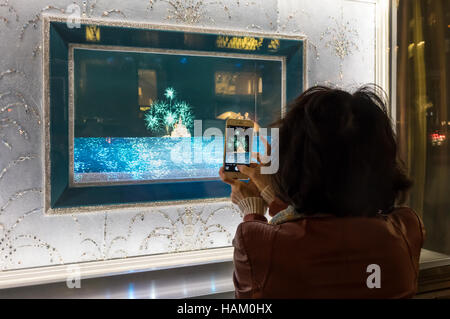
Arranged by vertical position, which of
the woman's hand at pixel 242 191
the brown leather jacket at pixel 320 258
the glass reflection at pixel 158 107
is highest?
the glass reflection at pixel 158 107

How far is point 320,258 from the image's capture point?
565 millimetres

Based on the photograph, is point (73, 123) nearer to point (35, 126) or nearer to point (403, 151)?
point (35, 126)

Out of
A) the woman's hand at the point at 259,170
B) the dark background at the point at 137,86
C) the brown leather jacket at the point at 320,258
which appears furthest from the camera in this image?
the dark background at the point at 137,86

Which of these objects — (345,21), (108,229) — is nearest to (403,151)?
(345,21)

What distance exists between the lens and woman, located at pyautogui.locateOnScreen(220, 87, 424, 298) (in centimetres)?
57

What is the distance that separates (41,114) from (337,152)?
39.9 inches

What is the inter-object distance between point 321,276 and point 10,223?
1.07 m

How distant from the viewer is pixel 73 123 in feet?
3.90

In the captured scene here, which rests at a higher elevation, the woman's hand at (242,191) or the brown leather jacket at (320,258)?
the woman's hand at (242,191)

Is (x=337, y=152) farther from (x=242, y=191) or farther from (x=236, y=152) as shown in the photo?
(x=236, y=152)

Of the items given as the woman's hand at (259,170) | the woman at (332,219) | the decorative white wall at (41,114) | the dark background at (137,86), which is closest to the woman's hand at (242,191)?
the woman's hand at (259,170)

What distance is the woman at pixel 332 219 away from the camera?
569 mm

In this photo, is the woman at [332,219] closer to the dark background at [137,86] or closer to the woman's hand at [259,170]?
the woman's hand at [259,170]

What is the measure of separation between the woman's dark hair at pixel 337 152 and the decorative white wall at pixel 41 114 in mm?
797
